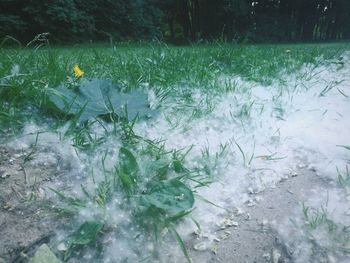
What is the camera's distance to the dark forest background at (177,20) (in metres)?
8.49

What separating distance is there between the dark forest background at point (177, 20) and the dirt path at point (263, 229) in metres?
3.87

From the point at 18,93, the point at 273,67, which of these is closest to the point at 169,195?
the point at 18,93

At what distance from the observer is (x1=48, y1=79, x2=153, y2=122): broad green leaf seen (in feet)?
5.04

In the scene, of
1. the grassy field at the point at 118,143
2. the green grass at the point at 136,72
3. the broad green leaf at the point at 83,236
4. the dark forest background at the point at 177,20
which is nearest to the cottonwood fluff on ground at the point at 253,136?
the grassy field at the point at 118,143

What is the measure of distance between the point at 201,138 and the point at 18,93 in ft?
3.13

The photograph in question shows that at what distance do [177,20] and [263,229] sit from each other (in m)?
15.7

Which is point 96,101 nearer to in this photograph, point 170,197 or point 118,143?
point 118,143

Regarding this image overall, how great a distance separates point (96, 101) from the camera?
1.62 m

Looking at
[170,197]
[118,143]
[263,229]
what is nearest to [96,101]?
[118,143]

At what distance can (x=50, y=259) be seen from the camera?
2.95ft

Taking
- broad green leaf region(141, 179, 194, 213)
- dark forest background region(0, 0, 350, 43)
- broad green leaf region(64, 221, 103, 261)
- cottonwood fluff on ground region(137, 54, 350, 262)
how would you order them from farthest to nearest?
1. dark forest background region(0, 0, 350, 43)
2. cottonwood fluff on ground region(137, 54, 350, 262)
3. broad green leaf region(141, 179, 194, 213)
4. broad green leaf region(64, 221, 103, 261)

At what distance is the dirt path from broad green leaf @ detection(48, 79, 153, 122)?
2.35 feet

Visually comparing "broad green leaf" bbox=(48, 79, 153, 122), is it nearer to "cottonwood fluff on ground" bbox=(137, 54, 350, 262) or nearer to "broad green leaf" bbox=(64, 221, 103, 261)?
"cottonwood fluff on ground" bbox=(137, 54, 350, 262)

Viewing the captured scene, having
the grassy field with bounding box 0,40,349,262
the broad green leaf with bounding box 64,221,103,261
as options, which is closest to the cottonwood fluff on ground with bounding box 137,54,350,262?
the grassy field with bounding box 0,40,349,262
